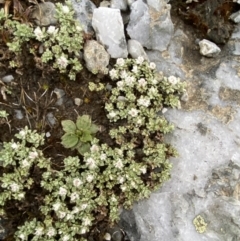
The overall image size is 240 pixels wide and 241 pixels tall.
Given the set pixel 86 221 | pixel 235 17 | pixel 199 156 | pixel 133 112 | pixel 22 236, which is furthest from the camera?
pixel 235 17

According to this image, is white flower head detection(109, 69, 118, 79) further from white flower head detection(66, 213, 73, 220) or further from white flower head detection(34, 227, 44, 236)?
white flower head detection(34, 227, 44, 236)

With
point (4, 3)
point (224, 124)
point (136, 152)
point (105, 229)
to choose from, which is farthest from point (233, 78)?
point (4, 3)

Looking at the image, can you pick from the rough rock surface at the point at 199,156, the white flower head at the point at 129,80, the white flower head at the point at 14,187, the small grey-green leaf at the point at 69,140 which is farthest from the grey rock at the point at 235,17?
the white flower head at the point at 14,187

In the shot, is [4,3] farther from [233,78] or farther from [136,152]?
[233,78]

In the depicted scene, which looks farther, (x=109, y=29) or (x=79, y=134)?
(x=109, y=29)

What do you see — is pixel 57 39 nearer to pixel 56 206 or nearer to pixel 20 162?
pixel 20 162

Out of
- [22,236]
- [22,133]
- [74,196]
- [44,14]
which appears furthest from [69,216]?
[44,14]
